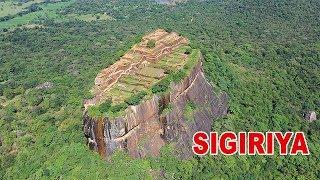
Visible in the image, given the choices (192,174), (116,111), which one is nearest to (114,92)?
(116,111)

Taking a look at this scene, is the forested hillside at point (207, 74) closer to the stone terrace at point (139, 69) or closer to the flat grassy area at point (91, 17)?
the flat grassy area at point (91, 17)

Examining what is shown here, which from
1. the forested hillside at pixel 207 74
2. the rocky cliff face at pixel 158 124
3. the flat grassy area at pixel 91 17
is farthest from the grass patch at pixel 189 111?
the flat grassy area at pixel 91 17

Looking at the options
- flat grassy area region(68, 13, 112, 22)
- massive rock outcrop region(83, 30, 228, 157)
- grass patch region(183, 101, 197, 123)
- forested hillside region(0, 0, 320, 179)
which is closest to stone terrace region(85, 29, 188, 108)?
massive rock outcrop region(83, 30, 228, 157)

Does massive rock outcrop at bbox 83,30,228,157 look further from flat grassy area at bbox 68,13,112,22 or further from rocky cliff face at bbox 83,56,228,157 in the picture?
flat grassy area at bbox 68,13,112,22

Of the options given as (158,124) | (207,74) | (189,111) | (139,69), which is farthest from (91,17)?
(158,124)

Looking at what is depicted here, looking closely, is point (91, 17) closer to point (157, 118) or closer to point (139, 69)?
point (139, 69)

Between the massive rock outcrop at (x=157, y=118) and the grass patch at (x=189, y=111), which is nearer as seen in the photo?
the massive rock outcrop at (x=157, y=118)

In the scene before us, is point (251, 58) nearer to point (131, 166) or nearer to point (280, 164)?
point (280, 164)
